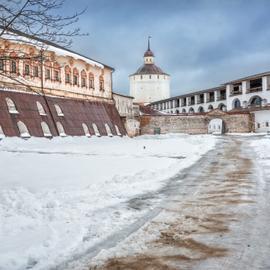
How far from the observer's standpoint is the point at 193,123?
51938 millimetres

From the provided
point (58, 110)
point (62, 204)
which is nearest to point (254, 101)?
point (58, 110)

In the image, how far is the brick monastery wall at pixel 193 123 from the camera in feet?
165

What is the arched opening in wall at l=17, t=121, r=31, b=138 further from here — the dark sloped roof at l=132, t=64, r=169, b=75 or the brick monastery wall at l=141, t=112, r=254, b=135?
the dark sloped roof at l=132, t=64, r=169, b=75

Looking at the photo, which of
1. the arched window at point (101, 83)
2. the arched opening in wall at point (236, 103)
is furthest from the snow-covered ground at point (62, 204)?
the arched opening in wall at point (236, 103)

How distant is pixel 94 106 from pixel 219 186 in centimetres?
2975

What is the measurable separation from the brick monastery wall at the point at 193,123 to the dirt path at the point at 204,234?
1601 inches

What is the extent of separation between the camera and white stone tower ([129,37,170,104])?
9700 centimetres

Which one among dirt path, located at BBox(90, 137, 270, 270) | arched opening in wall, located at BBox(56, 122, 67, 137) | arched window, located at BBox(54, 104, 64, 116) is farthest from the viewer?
arched window, located at BBox(54, 104, 64, 116)

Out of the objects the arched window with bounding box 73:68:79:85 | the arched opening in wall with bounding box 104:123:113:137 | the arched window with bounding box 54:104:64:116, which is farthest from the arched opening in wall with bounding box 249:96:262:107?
the arched window with bounding box 54:104:64:116

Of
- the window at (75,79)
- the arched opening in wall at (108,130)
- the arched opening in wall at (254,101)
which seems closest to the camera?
the arched opening in wall at (108,130)

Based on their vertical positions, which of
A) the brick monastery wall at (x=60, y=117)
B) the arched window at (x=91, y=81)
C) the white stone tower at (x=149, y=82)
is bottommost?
the brick monastery wall at (x=60, y=117)

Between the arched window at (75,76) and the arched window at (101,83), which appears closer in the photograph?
the arched window at (75,76)

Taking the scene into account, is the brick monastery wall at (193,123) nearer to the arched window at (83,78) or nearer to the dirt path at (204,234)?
the arched window at (83,78)

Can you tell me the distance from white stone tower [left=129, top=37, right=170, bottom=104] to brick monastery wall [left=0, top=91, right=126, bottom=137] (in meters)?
55.4
